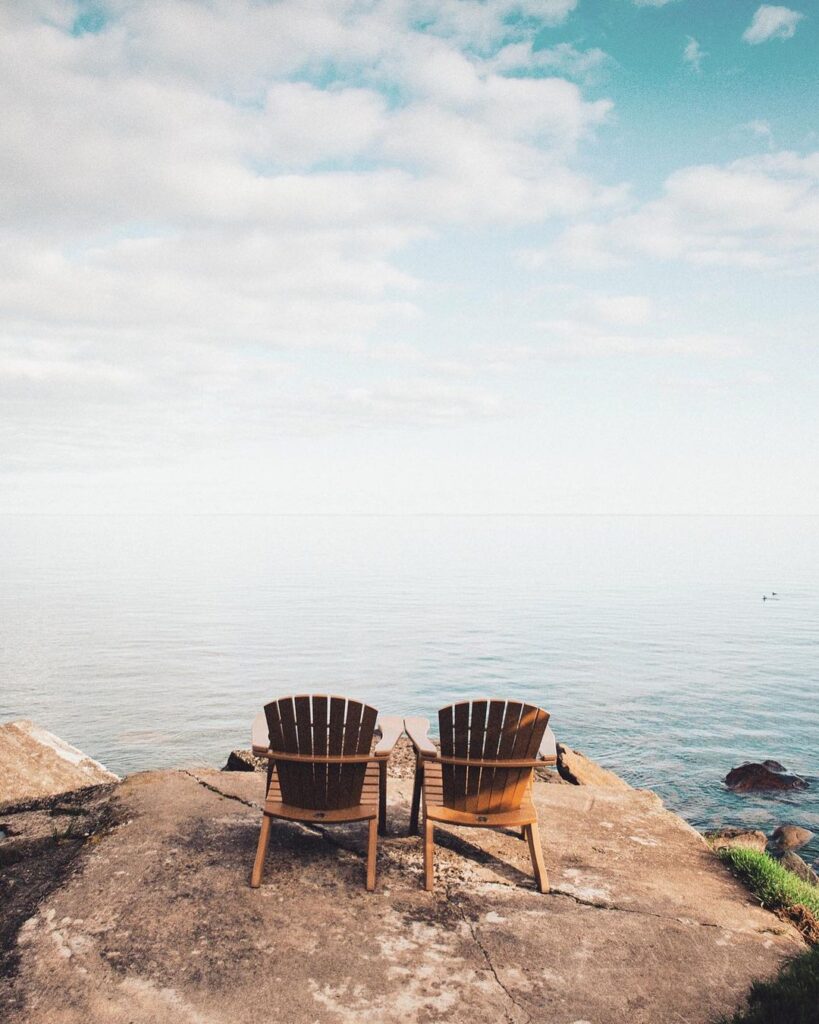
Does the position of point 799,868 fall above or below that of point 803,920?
below

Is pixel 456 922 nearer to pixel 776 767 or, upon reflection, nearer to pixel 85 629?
pixel 776 767

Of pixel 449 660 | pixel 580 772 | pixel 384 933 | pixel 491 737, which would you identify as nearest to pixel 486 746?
pixel 491 737

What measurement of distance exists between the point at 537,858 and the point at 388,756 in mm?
1119

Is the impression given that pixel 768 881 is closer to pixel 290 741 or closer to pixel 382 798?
pixel 382 798

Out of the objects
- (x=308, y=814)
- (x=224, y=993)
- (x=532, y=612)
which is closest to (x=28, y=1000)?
(x=224, y=993)

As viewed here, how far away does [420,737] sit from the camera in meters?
4.96

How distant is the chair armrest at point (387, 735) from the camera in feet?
15.0

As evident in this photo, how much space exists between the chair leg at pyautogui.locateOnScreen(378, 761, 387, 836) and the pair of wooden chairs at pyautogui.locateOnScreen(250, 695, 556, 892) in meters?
0.33

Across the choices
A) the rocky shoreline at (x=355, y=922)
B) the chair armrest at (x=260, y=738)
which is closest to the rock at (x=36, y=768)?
the rocky shoreline at (x=355, y=922)

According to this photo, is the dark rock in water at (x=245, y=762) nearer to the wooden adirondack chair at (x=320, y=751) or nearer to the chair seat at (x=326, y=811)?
the chair seat at (x=326, y=811)

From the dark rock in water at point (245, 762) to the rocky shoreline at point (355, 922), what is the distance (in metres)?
2.46

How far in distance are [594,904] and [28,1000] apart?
298 centimetres

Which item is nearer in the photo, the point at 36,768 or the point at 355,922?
the point at 355,922

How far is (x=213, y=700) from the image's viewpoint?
1884 cm
